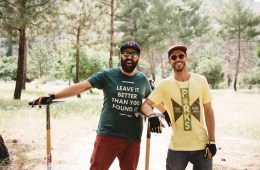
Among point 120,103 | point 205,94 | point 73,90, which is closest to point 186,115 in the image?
Answer: point 205,94

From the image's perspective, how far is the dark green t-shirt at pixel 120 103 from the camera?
12.8ft

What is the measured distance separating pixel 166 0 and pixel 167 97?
1641 inches

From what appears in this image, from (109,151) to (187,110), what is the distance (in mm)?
1035

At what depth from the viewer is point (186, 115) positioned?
139 inches

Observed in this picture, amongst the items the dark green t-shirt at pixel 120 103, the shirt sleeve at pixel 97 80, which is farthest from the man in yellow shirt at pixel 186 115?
the shirt sleeve at pixel 97 80

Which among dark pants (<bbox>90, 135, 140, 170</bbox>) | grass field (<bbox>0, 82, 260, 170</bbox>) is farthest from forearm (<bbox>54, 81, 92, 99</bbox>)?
grass field (<bbox>0, 82, 260, 170</bbox>)

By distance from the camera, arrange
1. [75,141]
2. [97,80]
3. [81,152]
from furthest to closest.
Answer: [75,141]
[81,152]
[97,80]

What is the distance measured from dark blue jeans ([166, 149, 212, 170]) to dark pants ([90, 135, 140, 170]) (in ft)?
1.99

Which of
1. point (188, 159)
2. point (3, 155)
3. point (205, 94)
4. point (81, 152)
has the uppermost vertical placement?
point (205, 94)

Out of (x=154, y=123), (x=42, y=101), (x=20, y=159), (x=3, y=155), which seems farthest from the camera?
(x=20, y=159)

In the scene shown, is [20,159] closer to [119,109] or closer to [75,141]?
[75,141]

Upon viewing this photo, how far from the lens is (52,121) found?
38.5 ft

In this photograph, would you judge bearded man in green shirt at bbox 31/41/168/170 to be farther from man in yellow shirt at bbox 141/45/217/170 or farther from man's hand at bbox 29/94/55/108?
man in yellow shirt at bbox 141/45/217/170

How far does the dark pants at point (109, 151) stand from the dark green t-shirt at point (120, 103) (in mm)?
68
